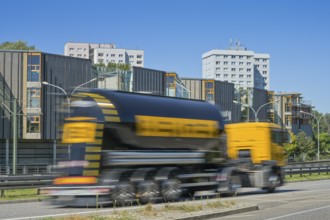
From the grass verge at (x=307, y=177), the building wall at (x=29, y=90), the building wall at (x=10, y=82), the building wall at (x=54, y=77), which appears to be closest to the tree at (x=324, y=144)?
the building wall at (x=54, y=77)

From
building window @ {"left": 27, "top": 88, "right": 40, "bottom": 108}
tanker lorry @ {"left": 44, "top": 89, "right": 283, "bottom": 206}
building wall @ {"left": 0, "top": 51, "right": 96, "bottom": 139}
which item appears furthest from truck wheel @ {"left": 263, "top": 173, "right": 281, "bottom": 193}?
building window @ {"left": 27, "top": 88, "right": 40, "bottom": 108}

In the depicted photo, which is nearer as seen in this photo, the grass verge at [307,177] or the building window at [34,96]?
the grass verge at [307,177]

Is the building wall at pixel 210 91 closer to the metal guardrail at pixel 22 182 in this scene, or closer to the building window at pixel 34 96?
the building window at pixel 34 96

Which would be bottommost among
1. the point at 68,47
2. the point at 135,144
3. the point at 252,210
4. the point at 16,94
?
the point at 252,210

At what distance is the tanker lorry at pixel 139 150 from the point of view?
1775cm

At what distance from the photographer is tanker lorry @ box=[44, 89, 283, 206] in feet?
58.2

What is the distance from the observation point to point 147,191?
19.1 m

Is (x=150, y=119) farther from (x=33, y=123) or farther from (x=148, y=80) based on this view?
(x=148, y=80)

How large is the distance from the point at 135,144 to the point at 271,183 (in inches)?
359

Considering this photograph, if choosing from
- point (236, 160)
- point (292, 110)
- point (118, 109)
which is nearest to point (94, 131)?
point (118, 109)

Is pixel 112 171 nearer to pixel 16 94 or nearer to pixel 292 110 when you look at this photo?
pixel 16 94

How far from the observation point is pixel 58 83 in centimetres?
6266

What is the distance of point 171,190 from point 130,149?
91.6 inches

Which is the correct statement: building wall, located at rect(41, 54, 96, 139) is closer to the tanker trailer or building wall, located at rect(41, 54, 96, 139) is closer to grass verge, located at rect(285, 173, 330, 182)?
grass verge, located at rect(285, 173, 330, 182)
